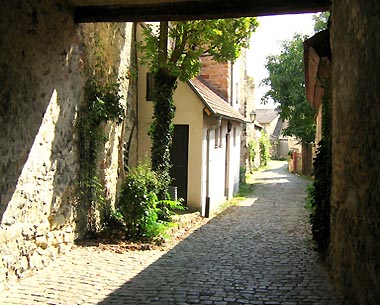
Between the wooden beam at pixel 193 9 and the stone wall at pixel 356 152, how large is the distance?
2.36ft

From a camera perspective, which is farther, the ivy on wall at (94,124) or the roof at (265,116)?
the roof at (265,116)

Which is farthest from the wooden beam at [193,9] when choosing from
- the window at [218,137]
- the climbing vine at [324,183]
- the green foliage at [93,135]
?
the window at [218,137]

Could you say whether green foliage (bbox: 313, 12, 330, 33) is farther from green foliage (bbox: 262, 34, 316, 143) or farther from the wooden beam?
the wooden beam

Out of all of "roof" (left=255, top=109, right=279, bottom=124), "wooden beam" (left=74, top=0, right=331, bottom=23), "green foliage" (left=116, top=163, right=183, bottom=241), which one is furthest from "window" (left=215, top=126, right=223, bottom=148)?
"roof" (left=255, top=109, right=279, bottom=124)

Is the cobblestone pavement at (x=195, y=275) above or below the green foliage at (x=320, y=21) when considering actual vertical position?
below

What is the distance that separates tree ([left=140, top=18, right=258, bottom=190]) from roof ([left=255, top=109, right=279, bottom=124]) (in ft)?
184

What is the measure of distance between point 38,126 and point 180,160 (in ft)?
21.7

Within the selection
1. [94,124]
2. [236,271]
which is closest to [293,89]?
[94,124]

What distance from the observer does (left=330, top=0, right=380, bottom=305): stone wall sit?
364 cm

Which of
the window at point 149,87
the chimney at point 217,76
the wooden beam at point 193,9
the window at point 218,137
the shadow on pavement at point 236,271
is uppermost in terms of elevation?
the chimney at point 217,76

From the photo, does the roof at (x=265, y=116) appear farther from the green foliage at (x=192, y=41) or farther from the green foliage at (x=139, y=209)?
the green foliage at (x=139, y=209)

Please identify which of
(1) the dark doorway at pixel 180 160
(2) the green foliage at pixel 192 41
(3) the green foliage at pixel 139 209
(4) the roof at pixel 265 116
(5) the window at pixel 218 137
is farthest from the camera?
(4) the roof at pixel 265 116

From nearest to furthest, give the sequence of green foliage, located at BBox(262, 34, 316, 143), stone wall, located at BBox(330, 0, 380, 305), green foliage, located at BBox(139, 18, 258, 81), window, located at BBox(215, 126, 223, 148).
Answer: stone wall, located at BBox(330, 0, 380, 305), green foliage, located at BBox(139, 18, 258, 81), window, located at BBox(215, 126, 223, 148), green foliage, located at BBox(262, 34, 316, 143)

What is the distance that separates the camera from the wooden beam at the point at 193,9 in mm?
6465
